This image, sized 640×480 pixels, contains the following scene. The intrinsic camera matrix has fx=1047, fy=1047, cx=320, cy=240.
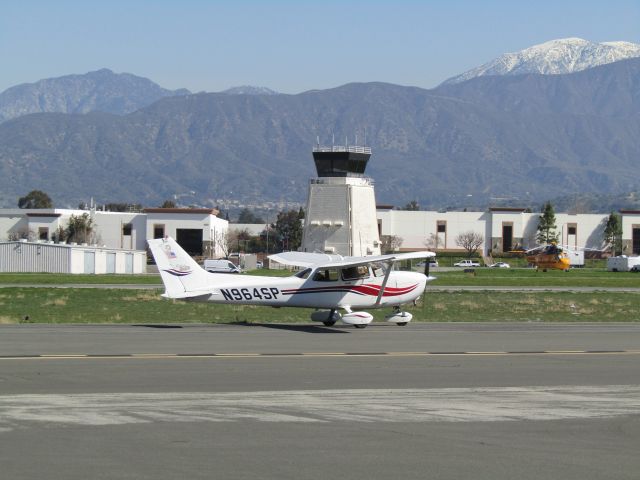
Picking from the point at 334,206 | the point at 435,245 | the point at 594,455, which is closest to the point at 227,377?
the point at 594,455

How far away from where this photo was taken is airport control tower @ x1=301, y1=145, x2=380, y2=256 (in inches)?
4220

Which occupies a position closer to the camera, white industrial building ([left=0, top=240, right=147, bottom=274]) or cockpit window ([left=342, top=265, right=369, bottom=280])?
cockpit window ([left=342, top=265, right=369, bottom=280])

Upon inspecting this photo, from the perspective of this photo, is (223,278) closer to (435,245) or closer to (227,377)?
(227,377)

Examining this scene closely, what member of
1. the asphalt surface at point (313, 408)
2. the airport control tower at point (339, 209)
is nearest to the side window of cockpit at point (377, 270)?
the asphalt surface at point (313, 408)

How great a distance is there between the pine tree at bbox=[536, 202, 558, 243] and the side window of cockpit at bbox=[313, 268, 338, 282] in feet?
414

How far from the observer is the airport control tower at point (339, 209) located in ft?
352

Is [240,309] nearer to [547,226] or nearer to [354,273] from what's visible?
[354,273]

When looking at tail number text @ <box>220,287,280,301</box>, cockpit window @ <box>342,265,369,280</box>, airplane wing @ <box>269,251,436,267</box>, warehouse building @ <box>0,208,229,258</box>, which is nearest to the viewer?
tail number text @ <box>220,287,280,301</box>

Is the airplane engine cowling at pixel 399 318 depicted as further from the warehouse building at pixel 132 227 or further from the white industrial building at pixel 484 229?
the white industrial building at pixel 484 229

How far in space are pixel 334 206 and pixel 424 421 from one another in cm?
9231

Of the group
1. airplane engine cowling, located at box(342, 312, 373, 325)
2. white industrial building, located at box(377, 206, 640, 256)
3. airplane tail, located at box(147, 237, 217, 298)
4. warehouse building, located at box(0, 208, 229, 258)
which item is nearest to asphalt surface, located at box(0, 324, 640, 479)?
airplane tail, located at box(147, 237, 217, 298)

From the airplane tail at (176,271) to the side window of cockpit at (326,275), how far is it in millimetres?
3295

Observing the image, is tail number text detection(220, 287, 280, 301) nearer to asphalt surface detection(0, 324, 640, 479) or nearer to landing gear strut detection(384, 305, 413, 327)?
asphalt surface detection(0, 324, 640, 479)

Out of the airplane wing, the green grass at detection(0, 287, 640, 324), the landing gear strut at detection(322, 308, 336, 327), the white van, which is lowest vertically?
the white van
